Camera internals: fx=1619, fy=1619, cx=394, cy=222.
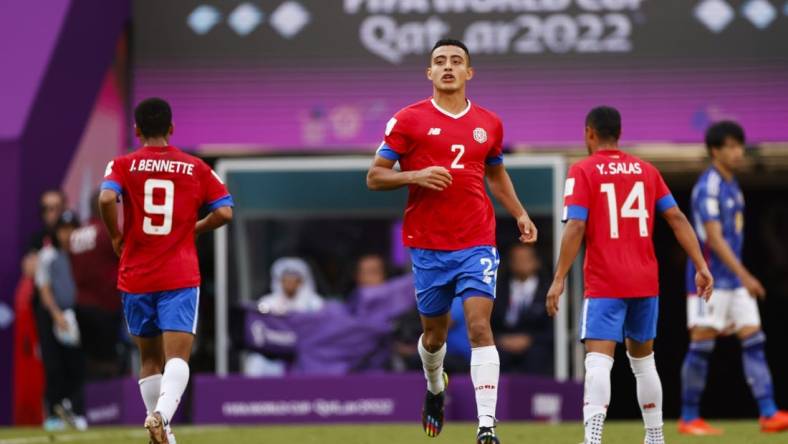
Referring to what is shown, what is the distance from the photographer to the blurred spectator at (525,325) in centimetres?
1634

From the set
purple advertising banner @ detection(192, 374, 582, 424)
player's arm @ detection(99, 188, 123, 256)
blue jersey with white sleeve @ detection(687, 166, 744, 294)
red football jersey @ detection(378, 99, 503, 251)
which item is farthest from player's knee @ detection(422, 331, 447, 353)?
purple advertising banner @ detection(192, 374, 582, 424)

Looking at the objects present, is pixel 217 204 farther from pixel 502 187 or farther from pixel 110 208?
pixel 502 187

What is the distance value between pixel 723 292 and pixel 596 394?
3414mm

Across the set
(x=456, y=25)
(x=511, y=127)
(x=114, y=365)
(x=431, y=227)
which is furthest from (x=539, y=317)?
(x=431, y=227)

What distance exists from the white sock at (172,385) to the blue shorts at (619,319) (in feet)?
7.39

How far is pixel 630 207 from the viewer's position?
900 cm

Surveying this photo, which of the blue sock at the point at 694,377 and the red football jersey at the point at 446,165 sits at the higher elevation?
the red football jersey at the point at 446,165

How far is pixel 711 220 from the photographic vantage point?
11.7m

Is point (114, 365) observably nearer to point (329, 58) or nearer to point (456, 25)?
point (329, 58)

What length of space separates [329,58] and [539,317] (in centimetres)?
348

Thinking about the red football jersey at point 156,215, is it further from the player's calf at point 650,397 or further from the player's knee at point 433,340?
the player's calf at point 650,397

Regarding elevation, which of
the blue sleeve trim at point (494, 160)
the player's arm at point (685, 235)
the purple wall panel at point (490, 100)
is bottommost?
the player's arm at point (685, 235)

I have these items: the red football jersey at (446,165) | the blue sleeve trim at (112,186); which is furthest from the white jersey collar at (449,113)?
the blue sleeve trim at (112,186)

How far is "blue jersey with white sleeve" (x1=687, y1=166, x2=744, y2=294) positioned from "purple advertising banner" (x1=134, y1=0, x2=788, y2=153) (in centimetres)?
475
